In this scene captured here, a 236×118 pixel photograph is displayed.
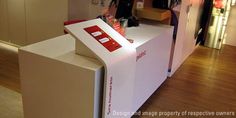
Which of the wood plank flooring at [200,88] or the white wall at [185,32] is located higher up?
the white wall at [185,32]

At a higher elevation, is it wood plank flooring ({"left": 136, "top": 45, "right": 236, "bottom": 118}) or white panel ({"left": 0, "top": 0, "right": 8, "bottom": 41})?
white panel ({"left": 0, "top": 0, "right": 8, "bottom": 41})

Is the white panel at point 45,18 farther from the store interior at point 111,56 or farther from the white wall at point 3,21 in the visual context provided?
the white wall at point 3,21

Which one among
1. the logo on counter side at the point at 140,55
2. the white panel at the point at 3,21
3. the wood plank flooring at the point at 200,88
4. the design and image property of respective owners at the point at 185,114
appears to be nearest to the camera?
the logo on counter side at the point at 140,55

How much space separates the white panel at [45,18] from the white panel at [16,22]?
0.10 metres

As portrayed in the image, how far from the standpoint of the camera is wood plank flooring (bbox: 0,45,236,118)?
2.87m

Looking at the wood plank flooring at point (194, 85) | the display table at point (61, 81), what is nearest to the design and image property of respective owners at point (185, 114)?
the wood plank flooring at point (194, 85)

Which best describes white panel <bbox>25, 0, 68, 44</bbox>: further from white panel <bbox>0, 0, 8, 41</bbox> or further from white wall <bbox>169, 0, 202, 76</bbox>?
white wall <bbox>169, 0, 202, 76</bbox>

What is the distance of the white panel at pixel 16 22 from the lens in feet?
12.8

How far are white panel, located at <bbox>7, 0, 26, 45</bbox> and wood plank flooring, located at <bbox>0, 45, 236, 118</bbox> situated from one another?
0.25 m

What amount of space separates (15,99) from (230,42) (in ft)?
→ 14.3

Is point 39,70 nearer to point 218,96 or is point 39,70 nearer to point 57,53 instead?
point 57,53

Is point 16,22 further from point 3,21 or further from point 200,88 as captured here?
point 200,88

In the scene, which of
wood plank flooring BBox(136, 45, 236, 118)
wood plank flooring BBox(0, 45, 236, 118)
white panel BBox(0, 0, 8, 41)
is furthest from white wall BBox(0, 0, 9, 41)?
wood plank flooring BBox(136, 45, 236, 118)

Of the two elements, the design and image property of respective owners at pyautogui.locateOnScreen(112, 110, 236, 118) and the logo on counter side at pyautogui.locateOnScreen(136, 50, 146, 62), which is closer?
the logo on counter side at pyautogui.locateOnScreen(136, 50, 146, 62)
